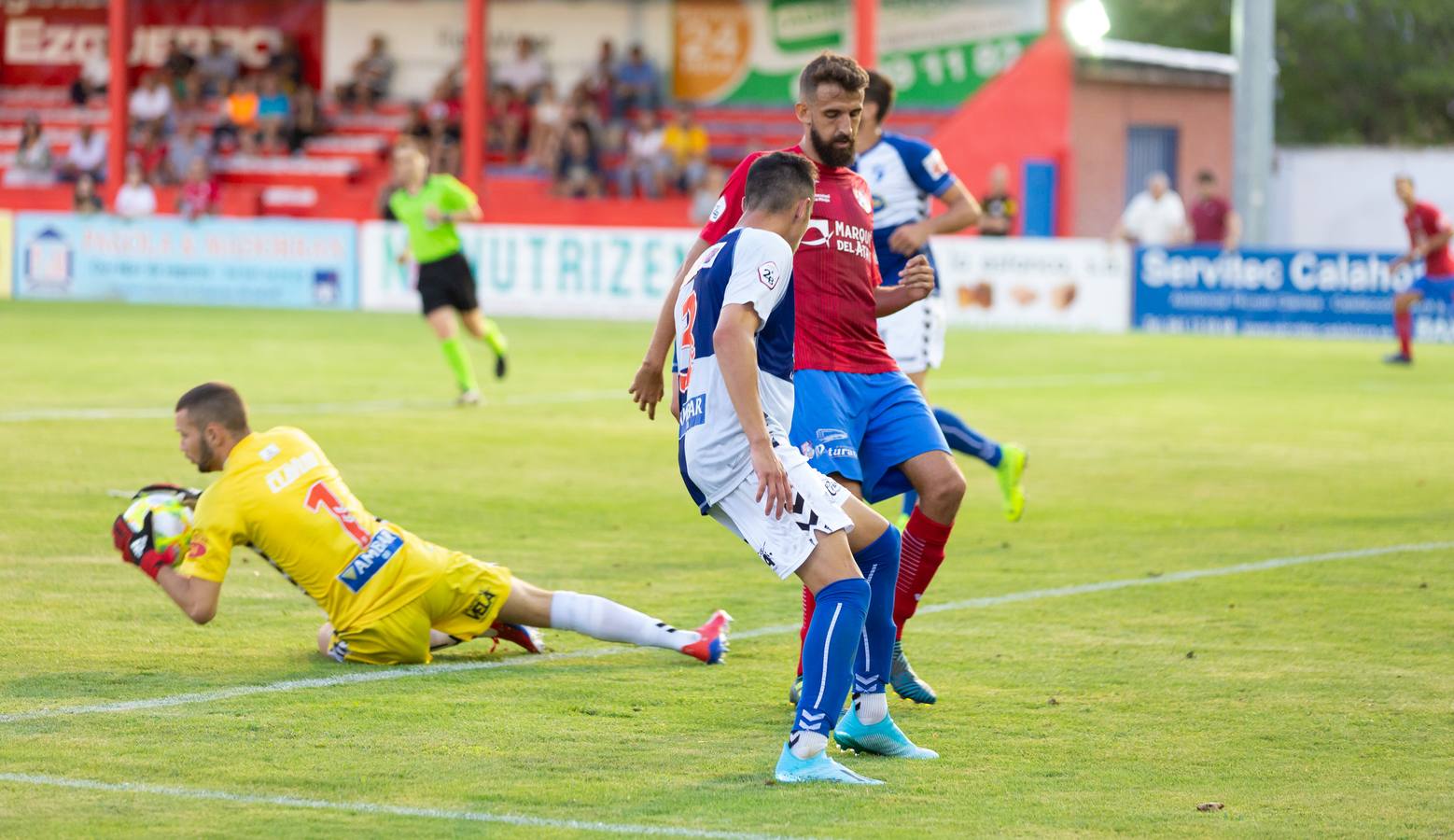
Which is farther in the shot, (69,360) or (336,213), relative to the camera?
(336,213)

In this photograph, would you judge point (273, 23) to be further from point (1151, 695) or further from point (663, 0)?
point (1151, 695)

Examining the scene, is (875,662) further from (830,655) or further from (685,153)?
(685,153)

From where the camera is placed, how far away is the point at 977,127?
1441 inches

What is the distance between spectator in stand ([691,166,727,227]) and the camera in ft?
112

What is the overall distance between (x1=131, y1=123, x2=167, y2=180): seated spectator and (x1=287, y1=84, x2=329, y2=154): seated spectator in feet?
7.97

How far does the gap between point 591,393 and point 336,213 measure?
66.8 ft

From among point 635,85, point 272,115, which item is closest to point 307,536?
point 635,85

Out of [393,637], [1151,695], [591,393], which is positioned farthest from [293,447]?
[591,393]

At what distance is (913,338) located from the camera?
980 centimetres

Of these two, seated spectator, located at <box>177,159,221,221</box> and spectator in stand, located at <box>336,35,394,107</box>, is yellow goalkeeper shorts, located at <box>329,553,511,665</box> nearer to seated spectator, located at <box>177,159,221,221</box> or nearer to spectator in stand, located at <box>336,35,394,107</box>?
seated spectator, located at <box>177,159,221,221</box>

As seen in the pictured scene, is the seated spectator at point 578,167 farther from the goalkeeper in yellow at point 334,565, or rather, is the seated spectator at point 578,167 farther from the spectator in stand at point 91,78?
the goalkeeper in yellow at point 334,565

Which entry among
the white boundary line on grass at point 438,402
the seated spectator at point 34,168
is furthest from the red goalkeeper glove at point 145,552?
the seated spectator at point 34,168

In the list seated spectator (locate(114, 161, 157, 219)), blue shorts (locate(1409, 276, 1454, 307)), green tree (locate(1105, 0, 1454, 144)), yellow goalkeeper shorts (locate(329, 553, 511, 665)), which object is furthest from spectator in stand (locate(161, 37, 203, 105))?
yellow goalkeeper shorts (locate(329, 553, 511, 665))

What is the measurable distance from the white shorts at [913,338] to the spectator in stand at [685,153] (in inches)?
1015
